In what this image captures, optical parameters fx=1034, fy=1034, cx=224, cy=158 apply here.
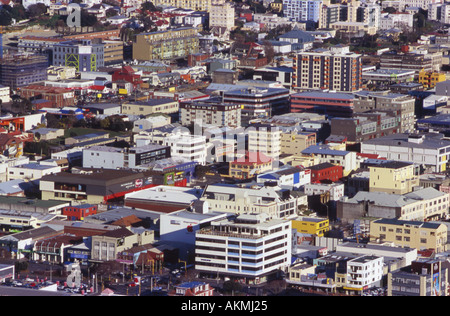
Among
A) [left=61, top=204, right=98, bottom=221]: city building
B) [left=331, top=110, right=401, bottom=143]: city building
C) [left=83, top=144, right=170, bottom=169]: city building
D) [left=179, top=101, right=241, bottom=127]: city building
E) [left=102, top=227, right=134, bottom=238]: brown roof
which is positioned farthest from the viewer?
[left=179, top=101, right=241, bottom=127]: city building

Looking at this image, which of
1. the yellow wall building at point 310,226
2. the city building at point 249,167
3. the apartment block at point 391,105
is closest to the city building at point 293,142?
the city building at point 249,167

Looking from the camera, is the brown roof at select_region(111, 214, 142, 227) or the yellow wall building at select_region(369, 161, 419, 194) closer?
the brown roof at select_region(111, 214, 142, 227)

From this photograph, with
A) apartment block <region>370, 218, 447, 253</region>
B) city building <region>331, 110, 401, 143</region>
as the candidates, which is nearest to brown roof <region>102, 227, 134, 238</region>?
apartment block <region>370, 218, 447, 253</region>

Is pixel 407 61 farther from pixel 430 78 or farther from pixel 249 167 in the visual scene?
pixel 249 167

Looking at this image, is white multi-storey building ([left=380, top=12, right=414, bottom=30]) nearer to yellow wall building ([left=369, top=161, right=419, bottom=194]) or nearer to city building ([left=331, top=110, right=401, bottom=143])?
city building ([left=331, top=110, right=401, bottom=143])

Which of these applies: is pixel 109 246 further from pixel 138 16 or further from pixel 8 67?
pixel 138 16

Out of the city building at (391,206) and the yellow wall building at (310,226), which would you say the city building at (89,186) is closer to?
the yellow wall building at (310,226)
